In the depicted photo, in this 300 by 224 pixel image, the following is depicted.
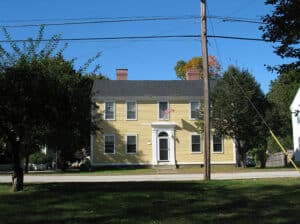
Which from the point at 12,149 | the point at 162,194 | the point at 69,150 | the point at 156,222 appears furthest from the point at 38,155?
the point at 156,222

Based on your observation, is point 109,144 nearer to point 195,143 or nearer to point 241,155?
point 195,143

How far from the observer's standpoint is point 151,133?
A: 39.6 metres

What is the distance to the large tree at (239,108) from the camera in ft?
113

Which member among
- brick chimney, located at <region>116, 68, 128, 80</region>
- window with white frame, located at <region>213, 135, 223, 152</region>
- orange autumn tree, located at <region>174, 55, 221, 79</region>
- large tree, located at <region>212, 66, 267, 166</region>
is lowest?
window with white frame, located at <region>213, 135, 223, 152</region>

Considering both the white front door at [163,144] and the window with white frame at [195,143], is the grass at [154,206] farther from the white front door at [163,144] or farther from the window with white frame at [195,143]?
the window with white frame at [195,143]

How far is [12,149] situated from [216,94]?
922 inches

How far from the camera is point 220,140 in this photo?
130 feet

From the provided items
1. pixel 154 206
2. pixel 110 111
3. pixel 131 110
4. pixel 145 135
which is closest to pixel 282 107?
pixel 145 135

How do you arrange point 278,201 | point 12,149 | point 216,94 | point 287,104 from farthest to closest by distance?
point 287,104 → point 216,94 → point 12,149 → point 278,201

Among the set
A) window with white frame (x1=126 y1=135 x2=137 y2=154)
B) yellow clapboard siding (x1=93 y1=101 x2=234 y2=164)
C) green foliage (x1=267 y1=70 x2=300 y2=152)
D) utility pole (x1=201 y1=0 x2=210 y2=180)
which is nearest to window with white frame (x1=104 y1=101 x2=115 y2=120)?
yellow clapboard siding (x1=93 y1=101 x2=234 y2=164)

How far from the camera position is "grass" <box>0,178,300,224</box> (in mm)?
9023

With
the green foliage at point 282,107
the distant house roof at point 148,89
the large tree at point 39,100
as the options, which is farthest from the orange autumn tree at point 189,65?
the large tree at point 39,100

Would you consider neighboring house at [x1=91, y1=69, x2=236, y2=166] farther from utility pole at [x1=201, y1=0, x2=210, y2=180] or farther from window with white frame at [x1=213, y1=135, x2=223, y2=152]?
utility pole at [x1=201, y1=0, x2=210, y2=180]

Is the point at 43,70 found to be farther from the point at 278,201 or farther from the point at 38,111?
the point at 278,201
